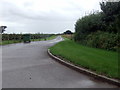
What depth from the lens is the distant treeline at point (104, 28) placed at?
17900 millimetres

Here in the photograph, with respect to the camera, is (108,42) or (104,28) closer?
(108,42)

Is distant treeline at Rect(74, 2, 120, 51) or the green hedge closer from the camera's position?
the green hedge

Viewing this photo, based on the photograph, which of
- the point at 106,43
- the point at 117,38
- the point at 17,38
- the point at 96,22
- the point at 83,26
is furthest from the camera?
the point at 17,38

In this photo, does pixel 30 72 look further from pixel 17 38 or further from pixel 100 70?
pixel 17 38

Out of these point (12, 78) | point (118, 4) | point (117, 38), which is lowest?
point (12, 78)

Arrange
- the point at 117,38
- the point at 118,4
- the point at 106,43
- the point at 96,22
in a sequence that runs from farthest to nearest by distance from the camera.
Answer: the point at 96,22
the point at 118,4
the point at 106,43
the point at 117,38

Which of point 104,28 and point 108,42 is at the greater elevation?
point 104,28

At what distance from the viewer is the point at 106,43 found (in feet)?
59.7

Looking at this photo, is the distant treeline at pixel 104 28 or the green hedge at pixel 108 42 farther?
the distant treeline at pixel 104 28

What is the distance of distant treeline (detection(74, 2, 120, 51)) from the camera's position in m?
17.9

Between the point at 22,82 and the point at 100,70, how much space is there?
3091 millimetres

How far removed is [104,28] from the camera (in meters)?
23.3

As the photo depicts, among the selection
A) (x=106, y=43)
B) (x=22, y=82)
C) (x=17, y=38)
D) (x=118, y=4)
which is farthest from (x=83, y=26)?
(x=17, y=38)

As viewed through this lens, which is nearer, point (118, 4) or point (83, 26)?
point (118, 4)
